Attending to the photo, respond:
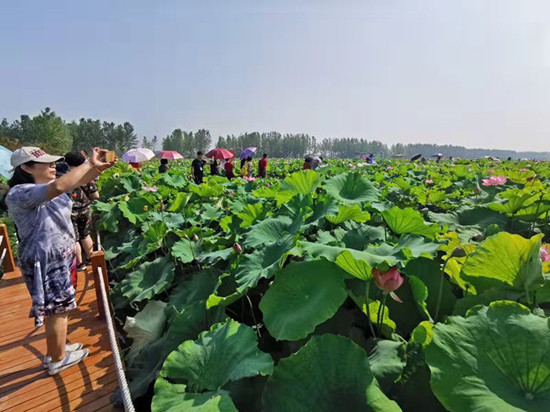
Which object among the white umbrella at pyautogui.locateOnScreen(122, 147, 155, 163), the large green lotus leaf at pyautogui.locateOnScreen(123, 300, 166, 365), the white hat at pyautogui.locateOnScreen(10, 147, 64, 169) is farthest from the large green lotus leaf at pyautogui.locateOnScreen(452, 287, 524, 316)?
the white umbrella at pyautogui.locateOnScreen(122, 147, 155, 163)

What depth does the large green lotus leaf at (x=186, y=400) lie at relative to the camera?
3.02 ft

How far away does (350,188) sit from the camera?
2.29 m

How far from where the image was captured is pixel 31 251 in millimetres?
2086

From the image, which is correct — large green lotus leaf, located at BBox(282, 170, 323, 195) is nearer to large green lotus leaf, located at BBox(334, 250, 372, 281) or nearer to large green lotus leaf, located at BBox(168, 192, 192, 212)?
large green lotus leaf, located at BBox(334, 250, 372, 281)

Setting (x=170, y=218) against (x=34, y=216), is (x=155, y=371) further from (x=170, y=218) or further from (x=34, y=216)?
(x=170, y=218)

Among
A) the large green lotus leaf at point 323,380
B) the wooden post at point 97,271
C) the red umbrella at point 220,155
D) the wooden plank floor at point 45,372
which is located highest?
the red umbrella at point 220,155

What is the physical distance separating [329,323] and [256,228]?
2.35 ft

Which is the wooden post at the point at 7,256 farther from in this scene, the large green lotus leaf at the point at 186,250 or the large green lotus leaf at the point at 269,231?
the large green lotus leaf at the point at 269,231

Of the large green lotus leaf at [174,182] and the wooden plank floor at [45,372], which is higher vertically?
the large green lotus leaf at [174,182]

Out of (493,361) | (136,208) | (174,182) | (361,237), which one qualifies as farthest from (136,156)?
(493,361)

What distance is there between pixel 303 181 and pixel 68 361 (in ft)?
6.36

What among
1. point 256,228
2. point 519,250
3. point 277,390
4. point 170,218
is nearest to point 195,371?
point 277,390

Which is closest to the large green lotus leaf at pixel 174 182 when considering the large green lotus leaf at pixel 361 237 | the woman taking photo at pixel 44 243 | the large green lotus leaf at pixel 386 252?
the woman taking photo at pixel 44 243

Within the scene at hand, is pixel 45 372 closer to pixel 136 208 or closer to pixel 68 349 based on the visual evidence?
pixel 68 349
